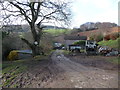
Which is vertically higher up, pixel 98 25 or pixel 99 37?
pixel 98 25

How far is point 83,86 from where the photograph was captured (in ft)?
16.2

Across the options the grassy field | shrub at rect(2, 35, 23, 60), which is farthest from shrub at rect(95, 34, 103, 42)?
the grassy field

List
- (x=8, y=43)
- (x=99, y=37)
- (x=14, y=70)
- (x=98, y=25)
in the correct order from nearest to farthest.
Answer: (x=14, y=70), (x=8, y=43), (x=99, y=37), (x=98, y=25)

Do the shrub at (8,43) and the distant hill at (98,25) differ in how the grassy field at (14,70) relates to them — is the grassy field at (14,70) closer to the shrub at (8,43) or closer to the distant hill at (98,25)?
the shrub at (8,43)

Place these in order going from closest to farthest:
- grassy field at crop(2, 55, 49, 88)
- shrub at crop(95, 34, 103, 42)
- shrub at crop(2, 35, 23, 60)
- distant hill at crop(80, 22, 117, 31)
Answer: grassy field at crop(2, 55, 49, 88) < shrub at crop(2, 35, 23, 60) < shrub at crop(95, 34, 103, 42) < distant hill at crop(80, 22, 117, 31)

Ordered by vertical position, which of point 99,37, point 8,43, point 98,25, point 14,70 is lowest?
point 14,70

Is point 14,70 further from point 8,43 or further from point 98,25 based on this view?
point 98,25

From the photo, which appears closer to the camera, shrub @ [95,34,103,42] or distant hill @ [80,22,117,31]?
shrub @ [95,34,103,42]

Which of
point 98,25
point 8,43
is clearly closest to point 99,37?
point 8,43

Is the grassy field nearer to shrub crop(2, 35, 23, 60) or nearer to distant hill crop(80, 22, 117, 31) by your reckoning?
shrub crop(2, 35, 23, 60)

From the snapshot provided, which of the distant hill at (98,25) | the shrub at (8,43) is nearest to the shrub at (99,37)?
the distant hill at (98,25)

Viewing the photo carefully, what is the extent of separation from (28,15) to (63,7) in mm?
4267

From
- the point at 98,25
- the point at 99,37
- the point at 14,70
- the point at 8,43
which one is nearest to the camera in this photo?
the point at 14,70

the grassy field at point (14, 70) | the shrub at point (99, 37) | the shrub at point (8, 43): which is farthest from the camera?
the shrub at point (99, 37)
